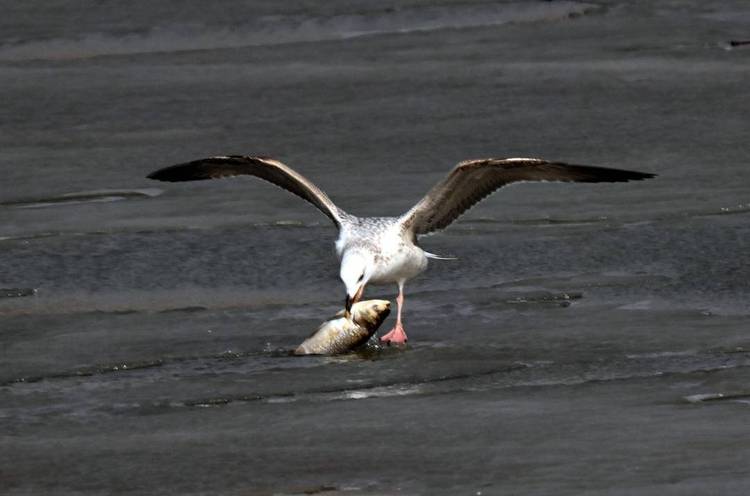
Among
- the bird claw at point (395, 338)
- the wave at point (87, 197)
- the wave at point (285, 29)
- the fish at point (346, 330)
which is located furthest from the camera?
the wave at point (285, 29)

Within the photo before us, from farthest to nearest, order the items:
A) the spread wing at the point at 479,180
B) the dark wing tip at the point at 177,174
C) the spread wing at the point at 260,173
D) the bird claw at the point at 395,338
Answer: the dark wing tip at the point at 177,174 → the spread wing at the point at 260,173 → the spread wing at the point at 479,180 → the bird claw at the point at 395,338

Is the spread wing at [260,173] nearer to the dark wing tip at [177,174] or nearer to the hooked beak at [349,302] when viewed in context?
the dark wing tip at [177,174]

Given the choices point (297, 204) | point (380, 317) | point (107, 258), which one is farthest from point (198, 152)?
point (380, 317)

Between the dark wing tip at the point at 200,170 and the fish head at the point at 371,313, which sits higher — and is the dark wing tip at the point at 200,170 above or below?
above

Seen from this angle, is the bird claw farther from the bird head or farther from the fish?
the bird head

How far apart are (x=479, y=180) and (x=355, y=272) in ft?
3.72

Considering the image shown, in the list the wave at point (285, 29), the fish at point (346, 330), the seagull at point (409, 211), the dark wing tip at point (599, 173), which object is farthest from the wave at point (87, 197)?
the wave at point (285, 29)

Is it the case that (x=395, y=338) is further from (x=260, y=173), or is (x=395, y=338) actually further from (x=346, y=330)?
(x=260, y=173)

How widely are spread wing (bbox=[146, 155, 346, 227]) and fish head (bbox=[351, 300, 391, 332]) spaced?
3.49ft

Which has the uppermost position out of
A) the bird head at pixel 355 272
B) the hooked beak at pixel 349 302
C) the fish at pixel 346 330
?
the bird head at pixel 355 272

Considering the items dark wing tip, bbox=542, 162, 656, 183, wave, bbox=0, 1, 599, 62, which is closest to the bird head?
dark wing tip, bbox=542, 162, 656, 183

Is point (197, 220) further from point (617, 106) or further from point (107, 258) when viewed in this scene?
point (617, 106)

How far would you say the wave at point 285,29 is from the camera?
16500mm

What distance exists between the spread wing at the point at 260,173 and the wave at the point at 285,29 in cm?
605
